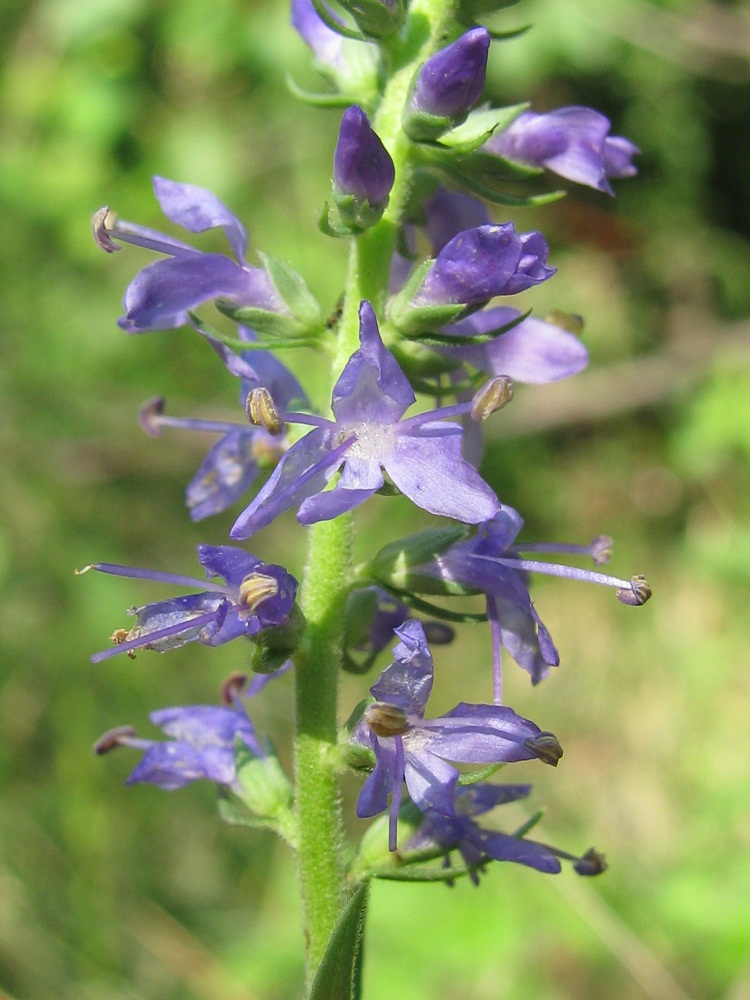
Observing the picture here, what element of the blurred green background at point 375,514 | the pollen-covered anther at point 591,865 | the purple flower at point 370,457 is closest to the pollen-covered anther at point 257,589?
the purple flower at point 370,457

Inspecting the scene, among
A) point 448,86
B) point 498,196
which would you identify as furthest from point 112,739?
point 448,86

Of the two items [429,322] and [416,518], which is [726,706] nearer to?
[416,518]

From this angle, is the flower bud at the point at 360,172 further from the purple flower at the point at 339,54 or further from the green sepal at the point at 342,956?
the green sepal at the point at 342,956

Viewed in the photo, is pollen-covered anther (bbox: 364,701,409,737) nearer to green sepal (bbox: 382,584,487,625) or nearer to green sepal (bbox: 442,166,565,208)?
green sepal (bbox: 382,584,487,625)

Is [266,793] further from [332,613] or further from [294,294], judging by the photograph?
[294,294]

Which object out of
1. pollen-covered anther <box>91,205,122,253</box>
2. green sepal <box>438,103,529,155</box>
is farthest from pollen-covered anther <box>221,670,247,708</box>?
green sepal <box>438,103,529,155</box>
